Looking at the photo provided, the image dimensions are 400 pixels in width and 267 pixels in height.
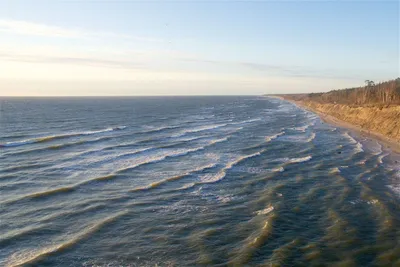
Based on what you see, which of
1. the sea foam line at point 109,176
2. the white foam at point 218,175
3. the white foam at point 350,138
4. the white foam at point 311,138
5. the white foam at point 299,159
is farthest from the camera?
the white foam at point 311,138

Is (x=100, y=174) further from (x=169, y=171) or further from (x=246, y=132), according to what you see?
(x=246, y=132)

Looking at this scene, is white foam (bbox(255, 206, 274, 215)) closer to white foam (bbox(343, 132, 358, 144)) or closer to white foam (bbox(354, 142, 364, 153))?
white foam (bbox(354, 142, 364, 153))

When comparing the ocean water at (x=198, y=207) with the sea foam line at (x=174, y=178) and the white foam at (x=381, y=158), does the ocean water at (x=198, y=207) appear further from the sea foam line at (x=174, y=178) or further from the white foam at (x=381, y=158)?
the white foam at (x=381, y=158)

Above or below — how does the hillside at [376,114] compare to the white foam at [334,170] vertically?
above

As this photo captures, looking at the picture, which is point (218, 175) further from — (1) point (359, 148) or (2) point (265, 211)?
(1) point (359, 148)

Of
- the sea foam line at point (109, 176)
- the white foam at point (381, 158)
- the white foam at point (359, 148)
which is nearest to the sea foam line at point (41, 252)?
the sea foam line at point (109, 176)

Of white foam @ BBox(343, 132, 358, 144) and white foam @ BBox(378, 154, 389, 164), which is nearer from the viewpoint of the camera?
white foam @ BBox(378, 154, 389, 164)

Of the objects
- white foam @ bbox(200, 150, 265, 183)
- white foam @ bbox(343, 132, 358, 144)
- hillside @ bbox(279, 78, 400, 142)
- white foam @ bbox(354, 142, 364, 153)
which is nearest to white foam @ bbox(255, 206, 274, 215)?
white foam @ bbox(200, 150, 265, 183)

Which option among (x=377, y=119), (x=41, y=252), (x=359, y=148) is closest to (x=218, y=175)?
(x=41, y=252)

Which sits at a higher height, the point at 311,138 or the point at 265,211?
the point at 311,138
